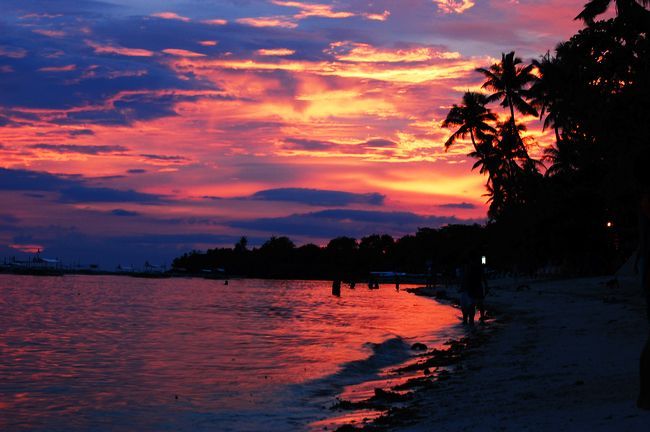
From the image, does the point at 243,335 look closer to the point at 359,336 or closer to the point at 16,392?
the point at 359,336

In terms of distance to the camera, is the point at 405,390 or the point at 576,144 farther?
the point at 576,144

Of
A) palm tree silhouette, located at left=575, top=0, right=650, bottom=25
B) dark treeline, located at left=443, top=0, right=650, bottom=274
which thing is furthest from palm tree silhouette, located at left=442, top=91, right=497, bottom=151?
palm tree silhouette, located at left=575, top=0, right=650, bottom=25

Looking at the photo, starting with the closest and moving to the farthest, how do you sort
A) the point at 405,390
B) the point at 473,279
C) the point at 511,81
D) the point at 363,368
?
the point at 405,390 → the point at 363,368 → the point at 473,279 → the point at 511,81

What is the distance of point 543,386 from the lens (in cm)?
1041

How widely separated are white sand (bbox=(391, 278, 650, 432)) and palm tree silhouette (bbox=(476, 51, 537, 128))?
4497 centimetres

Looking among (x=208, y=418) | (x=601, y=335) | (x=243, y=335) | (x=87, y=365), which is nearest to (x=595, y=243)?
(x=243, y=335)

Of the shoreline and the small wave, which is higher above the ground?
the shoreline

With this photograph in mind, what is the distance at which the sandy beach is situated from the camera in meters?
7.64

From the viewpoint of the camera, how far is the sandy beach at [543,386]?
7637 mm

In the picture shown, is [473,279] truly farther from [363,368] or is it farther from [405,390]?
[405,390]

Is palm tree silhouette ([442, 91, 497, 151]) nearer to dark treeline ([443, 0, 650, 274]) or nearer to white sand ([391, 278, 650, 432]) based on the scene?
dark treeline ([443, 0, 650, 274])

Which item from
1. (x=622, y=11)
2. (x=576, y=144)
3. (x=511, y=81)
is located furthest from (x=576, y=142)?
(x=511, y=81)

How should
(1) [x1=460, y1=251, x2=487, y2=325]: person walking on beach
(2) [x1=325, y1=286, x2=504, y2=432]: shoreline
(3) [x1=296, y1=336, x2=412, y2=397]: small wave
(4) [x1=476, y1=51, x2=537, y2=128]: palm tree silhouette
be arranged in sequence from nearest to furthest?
(2) [x1=325, y1=286, x2=504, y2=432]: shoreline, (3) [x1=296, y1=336, x2=412, y2=397]: small wave, (1) [x1=460, y1=251, x2=487, y2=325]: person walking on beach, (4) [x1=476, y1=51, x2=537, y2=128]: palm tree silhouette

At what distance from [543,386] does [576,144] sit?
56.4 ft
